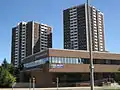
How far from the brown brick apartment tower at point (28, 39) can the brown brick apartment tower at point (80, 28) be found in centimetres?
1432

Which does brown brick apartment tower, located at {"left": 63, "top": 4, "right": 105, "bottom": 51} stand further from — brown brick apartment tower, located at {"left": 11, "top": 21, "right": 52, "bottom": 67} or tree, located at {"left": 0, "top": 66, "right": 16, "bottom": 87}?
tree, located at {"left": 0, "top": 66, "right": 16, "bottom": 87}

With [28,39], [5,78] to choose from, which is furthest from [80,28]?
[5,78]

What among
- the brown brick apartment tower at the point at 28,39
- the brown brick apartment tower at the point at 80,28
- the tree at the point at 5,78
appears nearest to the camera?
the tree at the point at 5,78

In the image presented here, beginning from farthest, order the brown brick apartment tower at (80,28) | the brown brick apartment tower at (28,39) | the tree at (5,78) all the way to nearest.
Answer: the brown brick apartment tower at (28,39), the brown brick apartment tower at (80,28), the tree at (5,78)

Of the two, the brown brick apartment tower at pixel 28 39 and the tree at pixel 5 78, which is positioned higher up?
the brown brick apartment tower at pixel 28 39

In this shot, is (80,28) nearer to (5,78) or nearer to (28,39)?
(28,39)

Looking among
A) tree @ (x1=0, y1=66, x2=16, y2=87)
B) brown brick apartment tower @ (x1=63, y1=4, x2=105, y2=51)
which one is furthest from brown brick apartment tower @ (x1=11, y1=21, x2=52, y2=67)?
tree @ (x1=0, y1=66, x2=16, y2=87)

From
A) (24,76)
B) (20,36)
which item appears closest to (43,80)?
(24,76)

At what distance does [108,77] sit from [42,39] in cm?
8732

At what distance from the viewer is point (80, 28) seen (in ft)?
501

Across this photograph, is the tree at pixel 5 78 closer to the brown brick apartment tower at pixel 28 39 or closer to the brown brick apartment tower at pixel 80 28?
the brown brick apartment tower at pixel 80 28

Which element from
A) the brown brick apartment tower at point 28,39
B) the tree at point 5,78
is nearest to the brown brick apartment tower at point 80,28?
the brown brick apartment tower at point 28,39

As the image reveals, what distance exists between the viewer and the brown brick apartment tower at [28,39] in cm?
16238

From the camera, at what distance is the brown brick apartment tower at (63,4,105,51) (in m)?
151
